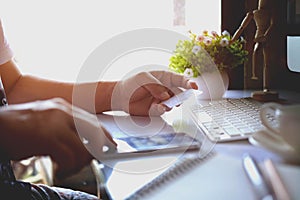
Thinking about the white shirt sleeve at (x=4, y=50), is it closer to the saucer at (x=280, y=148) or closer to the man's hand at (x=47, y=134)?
the man's hand at (x=47, y=134)

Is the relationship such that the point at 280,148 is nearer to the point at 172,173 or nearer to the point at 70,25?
the point at 172,173

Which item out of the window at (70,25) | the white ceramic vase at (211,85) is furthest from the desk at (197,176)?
the window at (70,25)

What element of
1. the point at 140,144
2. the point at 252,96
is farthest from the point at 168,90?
the point at 140,144

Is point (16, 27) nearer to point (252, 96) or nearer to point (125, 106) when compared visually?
point (125, 106)

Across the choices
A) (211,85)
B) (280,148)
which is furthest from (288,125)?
(211,85)

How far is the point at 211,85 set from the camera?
3.59 feet

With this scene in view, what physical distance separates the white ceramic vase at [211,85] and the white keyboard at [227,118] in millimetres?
60

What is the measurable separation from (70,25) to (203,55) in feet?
1.57

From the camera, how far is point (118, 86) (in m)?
0.99

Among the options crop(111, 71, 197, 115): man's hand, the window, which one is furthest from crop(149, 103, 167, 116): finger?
the window

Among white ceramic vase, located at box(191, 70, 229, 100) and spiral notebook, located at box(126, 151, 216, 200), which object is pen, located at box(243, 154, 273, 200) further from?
white ceramic vase, located at box(191, 70, 229, 100)

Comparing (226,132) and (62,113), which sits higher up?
(62,113)

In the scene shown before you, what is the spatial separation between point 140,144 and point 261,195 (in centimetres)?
26

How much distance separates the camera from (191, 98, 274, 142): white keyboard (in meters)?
0.66
